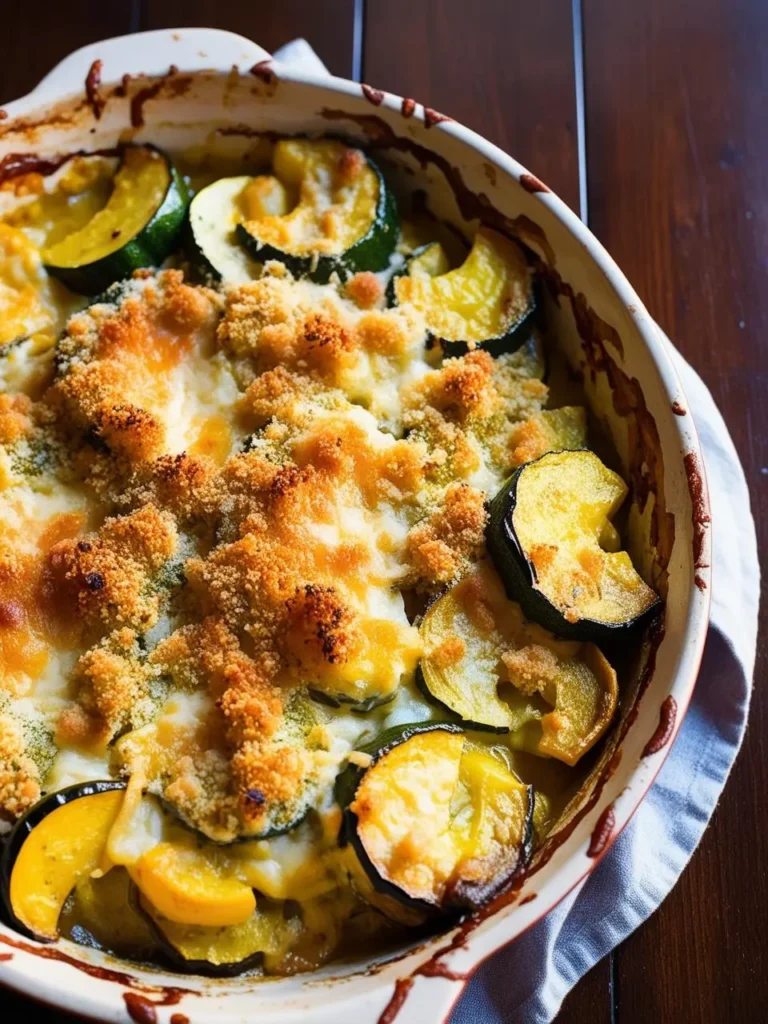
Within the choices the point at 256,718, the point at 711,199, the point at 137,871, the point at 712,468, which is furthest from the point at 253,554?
the point at 711,199

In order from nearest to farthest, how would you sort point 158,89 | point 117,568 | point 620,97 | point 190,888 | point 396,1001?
1. point 396,1001
2. point 190,888
3. point 117,568
4. point 158,89
5. point 620,97

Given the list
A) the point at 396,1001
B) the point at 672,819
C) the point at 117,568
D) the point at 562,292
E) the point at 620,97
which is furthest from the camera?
the point at 620,97

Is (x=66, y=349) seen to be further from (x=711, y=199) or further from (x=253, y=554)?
(x=711, y=199)

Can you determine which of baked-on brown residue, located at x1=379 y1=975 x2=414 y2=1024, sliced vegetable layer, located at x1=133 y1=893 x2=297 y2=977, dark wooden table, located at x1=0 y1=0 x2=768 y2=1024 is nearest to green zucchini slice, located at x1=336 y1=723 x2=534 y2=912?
baked-on brown residue, located at x1=379 y1=975 x2=414 y2=1024

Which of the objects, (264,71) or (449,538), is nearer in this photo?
(449,538)

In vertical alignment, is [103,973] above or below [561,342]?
below

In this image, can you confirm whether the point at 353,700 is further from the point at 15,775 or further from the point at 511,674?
the point at 15,775

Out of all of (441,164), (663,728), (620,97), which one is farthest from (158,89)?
(663,728)
